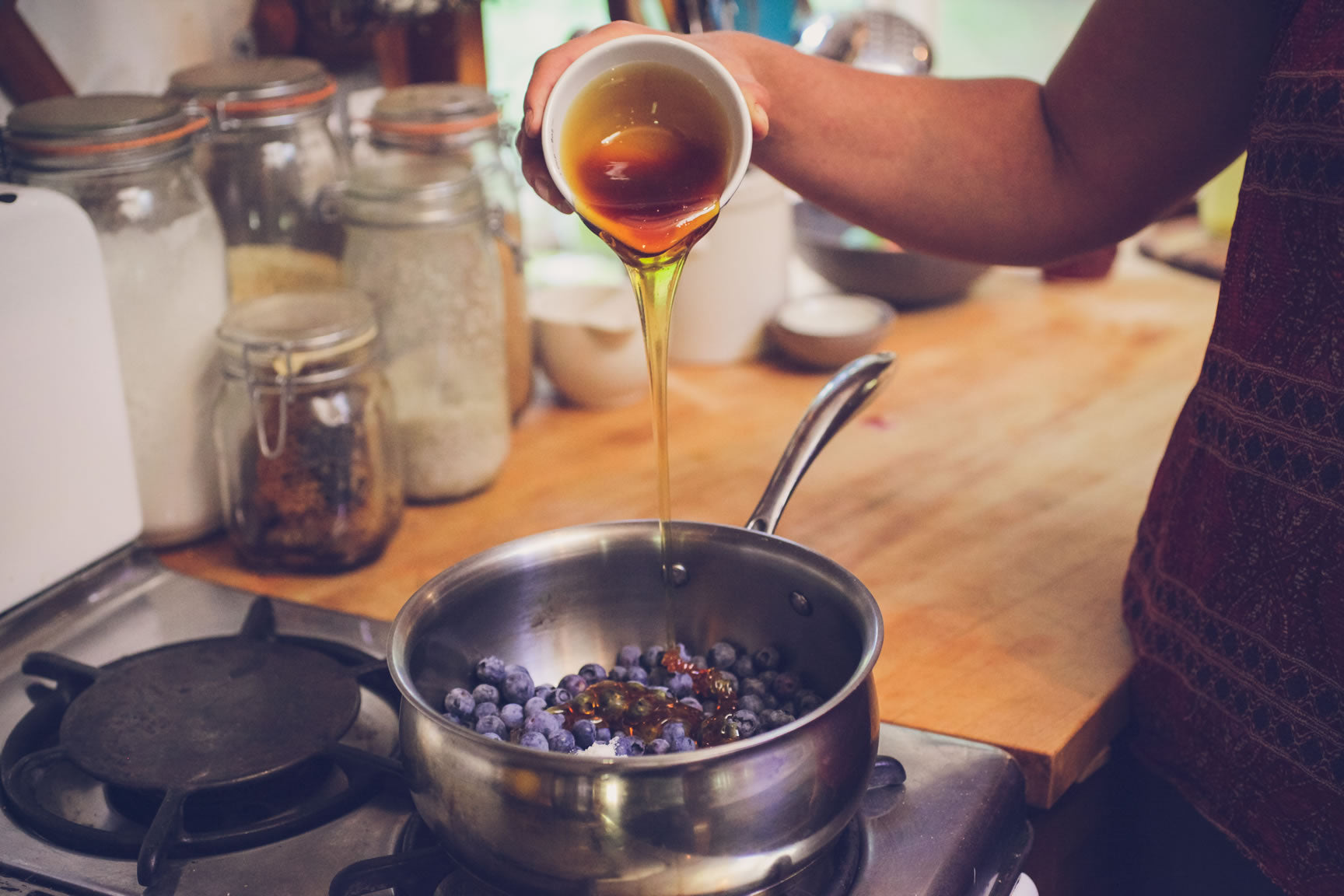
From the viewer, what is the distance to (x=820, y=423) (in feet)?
3.02

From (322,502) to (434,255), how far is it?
0.28m

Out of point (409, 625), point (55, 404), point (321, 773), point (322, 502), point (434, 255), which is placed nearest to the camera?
point (409, 625)

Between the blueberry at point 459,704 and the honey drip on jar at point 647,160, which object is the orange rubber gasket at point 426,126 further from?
the blueberry at point 459,704

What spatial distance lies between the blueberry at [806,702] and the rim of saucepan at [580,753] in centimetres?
8

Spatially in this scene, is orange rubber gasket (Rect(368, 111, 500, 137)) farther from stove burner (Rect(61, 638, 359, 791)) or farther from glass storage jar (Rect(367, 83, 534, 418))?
stove burner (Rect(61, 638, 359, 791))

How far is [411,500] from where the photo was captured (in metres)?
1.27

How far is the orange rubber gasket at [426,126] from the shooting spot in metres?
1.24

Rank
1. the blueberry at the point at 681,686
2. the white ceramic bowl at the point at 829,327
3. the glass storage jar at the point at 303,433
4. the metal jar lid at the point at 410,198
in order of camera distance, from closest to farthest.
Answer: the blueberry at the point at 681,686 < the glass storage jar at the point at 303,433 < the metal jar lid at the point at 410,198 < the white ceramic bowl at the point at 829,327

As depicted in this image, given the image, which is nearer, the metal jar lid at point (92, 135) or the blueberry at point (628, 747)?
the blueberry at point (628, 747)

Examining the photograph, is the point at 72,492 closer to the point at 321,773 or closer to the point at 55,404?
the point at 55,404

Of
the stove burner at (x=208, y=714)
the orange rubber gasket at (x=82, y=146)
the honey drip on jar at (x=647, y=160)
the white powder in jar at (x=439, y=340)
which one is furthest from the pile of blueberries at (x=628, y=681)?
the orange rubber gasket at (x=82, y=146)

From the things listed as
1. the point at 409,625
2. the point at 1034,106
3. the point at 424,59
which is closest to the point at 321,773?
the point at 409,625

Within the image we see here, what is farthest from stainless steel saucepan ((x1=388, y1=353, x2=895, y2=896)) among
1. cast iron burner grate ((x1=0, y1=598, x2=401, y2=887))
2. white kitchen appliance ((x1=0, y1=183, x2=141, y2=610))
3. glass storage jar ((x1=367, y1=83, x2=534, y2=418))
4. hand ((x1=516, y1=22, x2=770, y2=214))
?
glass storage jar ((x1=367, y1=83, x2=534, y2=418))

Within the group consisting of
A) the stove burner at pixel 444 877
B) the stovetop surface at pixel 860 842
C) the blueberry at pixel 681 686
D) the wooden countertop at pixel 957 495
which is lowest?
the wooden countertop at pixel 957 495
